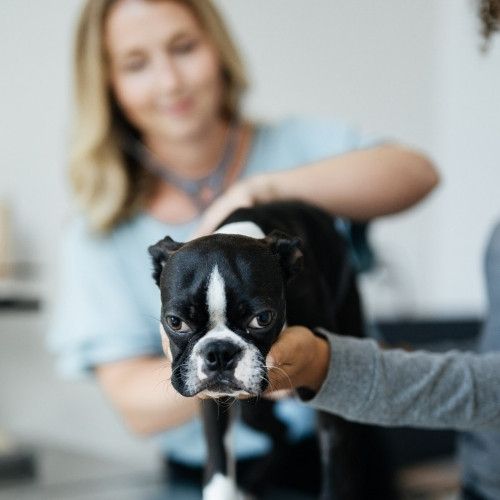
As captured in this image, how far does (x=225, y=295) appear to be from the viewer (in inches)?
25.4

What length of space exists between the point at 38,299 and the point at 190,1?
996mm

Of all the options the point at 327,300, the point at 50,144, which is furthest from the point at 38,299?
the point at 327,300

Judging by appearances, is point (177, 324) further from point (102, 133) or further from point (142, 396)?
point (102, 133)

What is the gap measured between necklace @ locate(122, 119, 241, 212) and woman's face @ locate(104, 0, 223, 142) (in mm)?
74

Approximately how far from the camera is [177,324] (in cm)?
66

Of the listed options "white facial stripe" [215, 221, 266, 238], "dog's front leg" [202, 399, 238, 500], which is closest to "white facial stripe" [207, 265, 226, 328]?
"white facial stripe" [215, 221, 266, 238]

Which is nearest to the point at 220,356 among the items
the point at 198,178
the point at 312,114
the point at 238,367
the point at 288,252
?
the point at 238,367

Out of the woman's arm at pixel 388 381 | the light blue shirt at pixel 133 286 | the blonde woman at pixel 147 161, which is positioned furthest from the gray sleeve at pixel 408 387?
the light blue shirt at pixel 133 286

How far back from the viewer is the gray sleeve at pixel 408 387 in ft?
2.27

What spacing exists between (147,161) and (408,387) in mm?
745

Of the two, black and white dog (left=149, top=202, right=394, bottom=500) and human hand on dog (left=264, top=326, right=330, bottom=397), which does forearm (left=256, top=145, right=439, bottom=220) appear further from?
human hand on dog (left=264, top=326, right=330, bottom=397)

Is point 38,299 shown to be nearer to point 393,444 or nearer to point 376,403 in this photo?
point 393,444

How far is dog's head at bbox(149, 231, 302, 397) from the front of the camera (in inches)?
24.6

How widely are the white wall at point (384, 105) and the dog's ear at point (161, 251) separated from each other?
1.54 meters
